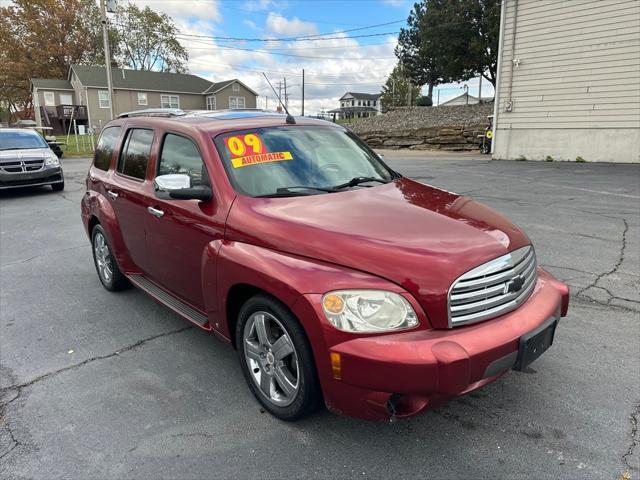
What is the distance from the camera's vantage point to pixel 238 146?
10.9 feet

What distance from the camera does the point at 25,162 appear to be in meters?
11.6

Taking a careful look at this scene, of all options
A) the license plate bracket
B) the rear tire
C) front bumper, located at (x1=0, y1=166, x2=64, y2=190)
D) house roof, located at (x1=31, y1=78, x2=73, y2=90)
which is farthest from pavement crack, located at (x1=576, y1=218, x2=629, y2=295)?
house roof, located at (x1=31, y1=78, x2=73, y2=90)

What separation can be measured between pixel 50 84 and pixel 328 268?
194 ft

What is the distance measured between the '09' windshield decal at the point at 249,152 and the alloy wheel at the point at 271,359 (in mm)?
1105

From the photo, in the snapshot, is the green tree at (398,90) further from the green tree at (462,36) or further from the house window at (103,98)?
the house window at (103,98)

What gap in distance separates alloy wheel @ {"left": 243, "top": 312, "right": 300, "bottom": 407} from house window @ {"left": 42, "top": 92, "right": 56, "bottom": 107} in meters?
58.2

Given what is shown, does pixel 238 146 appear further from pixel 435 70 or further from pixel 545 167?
pixel 435 70

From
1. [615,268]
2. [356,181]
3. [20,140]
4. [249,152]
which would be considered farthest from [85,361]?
[20,140]

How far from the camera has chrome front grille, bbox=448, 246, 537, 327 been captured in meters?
2.32

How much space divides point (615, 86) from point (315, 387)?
58.0 feet

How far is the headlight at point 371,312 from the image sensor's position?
89.0 inches

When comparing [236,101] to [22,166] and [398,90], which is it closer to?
[398,90]

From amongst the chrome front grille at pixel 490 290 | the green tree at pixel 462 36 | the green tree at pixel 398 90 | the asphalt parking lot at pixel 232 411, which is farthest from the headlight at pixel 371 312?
the green tree at pixel 398 90

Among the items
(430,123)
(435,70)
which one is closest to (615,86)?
(430,123)
